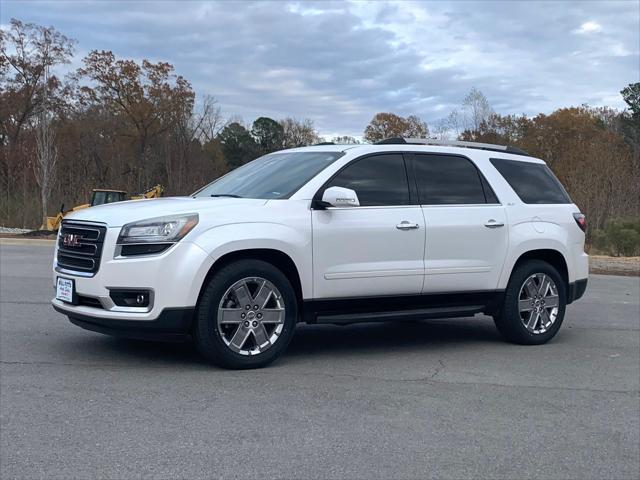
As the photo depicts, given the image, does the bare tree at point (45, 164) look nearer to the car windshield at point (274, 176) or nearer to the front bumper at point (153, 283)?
the car windshield at point (274, 176)

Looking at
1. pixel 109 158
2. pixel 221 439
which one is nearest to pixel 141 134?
pixel 109 158

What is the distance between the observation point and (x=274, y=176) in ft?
21.4

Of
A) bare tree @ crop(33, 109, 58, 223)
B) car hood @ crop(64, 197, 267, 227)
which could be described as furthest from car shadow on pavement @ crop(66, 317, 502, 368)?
bare tree @ crop(33, 109, 58, 223)

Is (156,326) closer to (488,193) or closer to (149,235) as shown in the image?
(149,235)

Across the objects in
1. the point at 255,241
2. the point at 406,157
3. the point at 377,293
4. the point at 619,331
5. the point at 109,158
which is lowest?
the point at 619,331

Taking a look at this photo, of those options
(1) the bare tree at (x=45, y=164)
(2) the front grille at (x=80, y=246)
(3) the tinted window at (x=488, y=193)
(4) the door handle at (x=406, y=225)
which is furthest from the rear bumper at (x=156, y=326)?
(1) the bare tree at (x=45, y=164)

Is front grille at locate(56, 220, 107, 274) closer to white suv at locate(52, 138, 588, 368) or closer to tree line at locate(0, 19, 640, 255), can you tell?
white suv at locate(52, 138, 588, 368)

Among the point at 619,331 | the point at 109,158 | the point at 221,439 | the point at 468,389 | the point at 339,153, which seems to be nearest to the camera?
the point at 221,439

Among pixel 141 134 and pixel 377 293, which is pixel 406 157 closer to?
pixel 377 293

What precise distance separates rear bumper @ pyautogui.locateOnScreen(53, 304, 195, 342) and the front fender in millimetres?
516

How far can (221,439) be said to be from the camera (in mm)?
4242

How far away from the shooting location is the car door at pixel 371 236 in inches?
238

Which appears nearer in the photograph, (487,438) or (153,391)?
(487,438)

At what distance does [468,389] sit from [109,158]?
49.3 m
